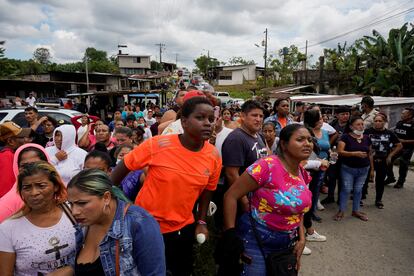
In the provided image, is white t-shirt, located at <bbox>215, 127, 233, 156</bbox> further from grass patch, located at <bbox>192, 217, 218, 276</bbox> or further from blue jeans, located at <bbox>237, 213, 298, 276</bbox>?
blue jeans, located at <bbox>237, 213, 298, 276</bbox>

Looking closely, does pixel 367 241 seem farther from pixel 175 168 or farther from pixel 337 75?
pixel 337 75

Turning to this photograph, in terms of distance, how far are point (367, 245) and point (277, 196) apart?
309cm

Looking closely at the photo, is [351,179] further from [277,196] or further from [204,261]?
[277,196]

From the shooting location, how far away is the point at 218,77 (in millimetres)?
56406

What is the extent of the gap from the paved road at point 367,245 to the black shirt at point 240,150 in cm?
190

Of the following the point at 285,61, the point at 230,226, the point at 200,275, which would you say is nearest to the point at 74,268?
the point at 230,226

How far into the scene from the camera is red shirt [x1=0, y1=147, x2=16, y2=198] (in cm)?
292

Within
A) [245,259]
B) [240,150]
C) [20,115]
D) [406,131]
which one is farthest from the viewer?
[20,115]

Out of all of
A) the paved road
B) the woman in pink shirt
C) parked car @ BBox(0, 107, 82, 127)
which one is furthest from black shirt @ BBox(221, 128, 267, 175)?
parked car @ BBox(0, 107, 82, 127)

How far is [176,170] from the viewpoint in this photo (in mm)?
1988

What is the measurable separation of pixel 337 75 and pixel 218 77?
114ft

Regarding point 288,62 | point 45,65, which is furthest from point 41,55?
point 288,62

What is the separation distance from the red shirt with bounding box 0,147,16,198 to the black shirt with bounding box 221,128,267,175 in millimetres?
2207

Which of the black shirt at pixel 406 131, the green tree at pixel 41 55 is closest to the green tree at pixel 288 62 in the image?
the black shirt at pixel 406 131
